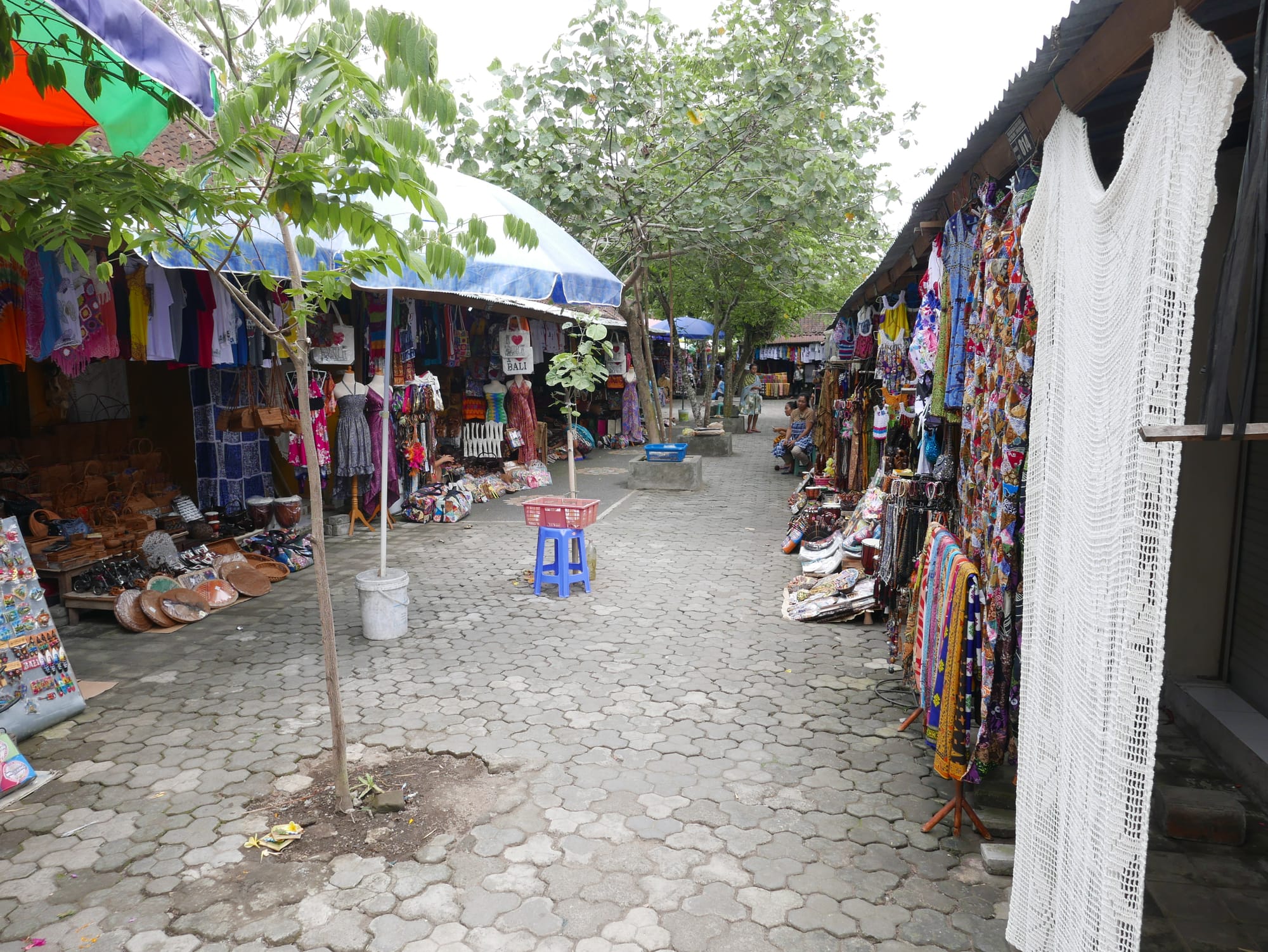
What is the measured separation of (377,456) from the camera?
9.87 meters

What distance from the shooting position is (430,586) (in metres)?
7.72

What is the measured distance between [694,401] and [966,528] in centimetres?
2582

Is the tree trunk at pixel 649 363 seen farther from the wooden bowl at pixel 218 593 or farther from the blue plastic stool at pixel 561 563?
the wooden bowl at pixel 218 593

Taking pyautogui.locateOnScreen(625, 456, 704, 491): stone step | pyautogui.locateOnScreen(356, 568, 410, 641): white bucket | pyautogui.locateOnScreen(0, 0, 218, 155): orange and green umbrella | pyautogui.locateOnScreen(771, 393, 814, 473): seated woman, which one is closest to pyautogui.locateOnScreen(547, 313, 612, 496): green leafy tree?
pyautogui.locateOnScreen(356, 568, 410, 641): white bucket

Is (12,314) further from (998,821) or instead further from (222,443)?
(998,821)

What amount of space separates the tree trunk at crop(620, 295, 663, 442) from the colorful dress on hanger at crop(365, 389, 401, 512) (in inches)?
220

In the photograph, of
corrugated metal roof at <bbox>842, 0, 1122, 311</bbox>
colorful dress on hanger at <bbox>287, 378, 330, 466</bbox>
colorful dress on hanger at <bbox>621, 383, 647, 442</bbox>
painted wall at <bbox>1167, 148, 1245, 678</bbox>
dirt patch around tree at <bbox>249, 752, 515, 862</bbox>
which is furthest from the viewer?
colorful dress on hanger at <bbox>621, 383, 647, 442</bbox>

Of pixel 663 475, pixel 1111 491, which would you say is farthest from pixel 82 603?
pixel 663 475

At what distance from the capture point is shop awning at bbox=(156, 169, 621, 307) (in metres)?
5.29

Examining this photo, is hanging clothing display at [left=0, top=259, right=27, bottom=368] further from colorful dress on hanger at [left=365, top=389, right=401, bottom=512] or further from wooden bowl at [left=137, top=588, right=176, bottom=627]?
colorful dress on hanger at [left=365, top=389, right=401, bottom=512]

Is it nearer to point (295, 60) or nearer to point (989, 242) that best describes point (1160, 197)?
point (989, 242)

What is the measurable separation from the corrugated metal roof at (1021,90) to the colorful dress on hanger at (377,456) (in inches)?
262

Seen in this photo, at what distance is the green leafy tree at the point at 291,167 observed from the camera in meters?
2.85

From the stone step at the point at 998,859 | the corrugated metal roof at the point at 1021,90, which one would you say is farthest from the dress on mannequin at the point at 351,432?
the stone step at the point at 998,859
